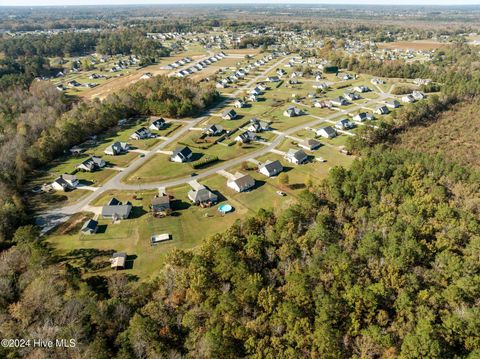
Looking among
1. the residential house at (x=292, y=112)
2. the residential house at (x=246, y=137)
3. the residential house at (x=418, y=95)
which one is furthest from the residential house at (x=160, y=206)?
the residential house at (x=418, y=95)

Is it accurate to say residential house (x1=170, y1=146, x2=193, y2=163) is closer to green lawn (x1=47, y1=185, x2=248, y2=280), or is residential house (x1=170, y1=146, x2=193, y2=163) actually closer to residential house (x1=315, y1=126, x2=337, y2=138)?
green lawn (x1=47, y1=185, x2=248, y2=280)

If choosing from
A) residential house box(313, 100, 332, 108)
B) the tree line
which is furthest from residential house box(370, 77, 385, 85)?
the tree line

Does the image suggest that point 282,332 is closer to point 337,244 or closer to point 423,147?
point 337,244

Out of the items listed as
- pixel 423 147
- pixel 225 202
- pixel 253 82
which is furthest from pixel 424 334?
pixel 253 82

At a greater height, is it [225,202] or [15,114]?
[15,114]

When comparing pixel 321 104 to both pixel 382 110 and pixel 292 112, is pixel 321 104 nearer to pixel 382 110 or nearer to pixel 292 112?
pixel 292 112

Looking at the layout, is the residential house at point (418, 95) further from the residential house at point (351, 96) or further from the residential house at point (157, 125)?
the residential house at point (157, 125)
